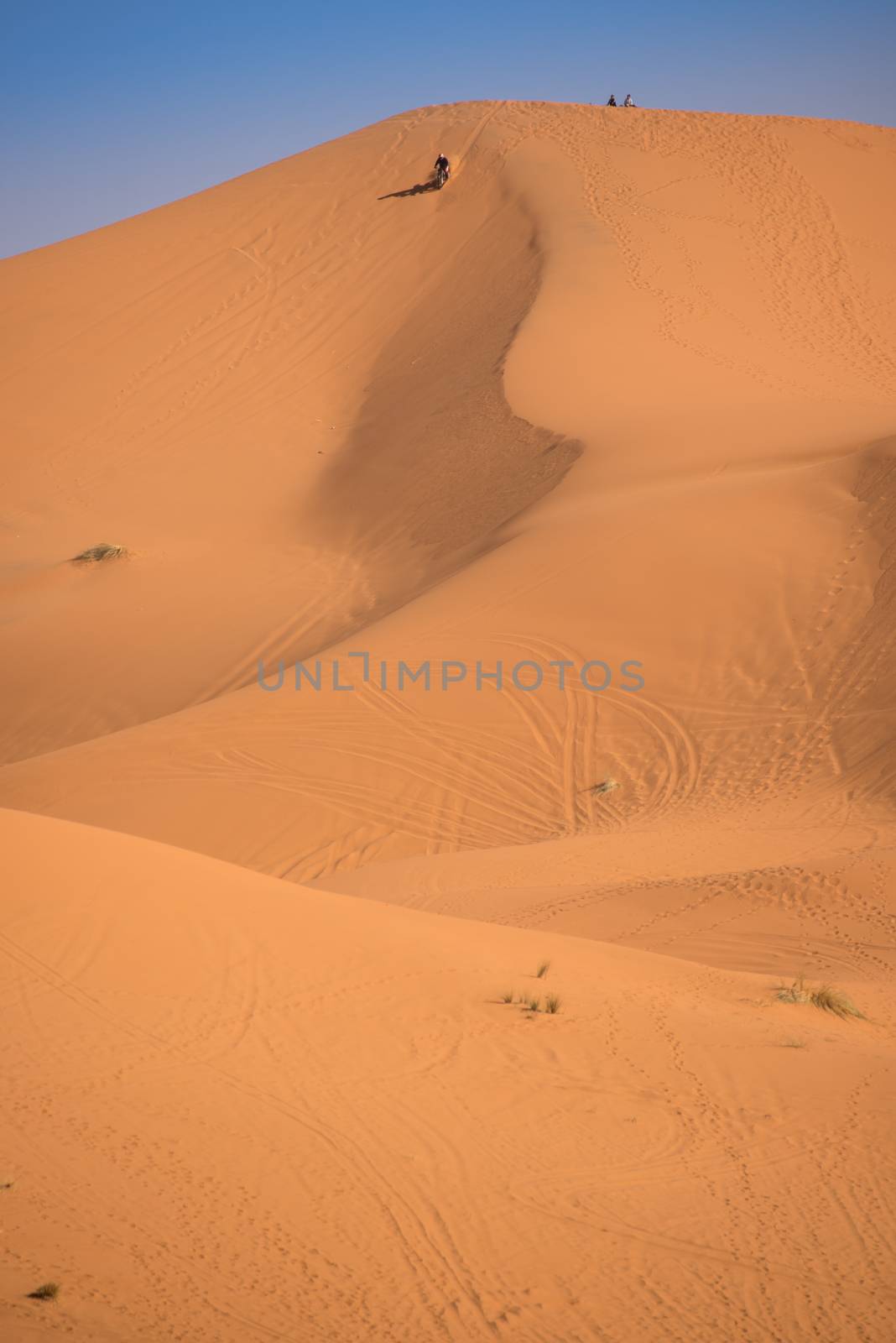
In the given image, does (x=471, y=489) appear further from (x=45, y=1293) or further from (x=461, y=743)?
(x=45, y=1293)

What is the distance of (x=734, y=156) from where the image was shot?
30.2m

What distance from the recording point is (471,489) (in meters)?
19.0

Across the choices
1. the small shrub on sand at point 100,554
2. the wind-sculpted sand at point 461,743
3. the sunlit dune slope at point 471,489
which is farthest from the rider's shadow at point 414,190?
the small shrub on sand at point 100,554

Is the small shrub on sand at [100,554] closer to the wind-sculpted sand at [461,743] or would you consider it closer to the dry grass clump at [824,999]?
the wind-sculpted sand at [461,743]

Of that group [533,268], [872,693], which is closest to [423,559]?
[872,693]

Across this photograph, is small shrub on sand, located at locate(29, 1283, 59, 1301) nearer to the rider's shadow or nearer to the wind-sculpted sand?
the wind-sculpted sand

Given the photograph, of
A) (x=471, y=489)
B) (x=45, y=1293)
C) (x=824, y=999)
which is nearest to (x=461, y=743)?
(x=824, y=999)

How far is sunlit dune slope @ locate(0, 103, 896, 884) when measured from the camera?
1186 centimetres


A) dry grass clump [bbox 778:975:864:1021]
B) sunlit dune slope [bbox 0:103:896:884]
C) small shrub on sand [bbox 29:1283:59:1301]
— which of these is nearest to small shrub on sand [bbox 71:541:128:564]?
sunlit dune slope [bbox 0:103:896:884]

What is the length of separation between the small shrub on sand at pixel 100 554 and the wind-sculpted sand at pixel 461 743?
0.19 m

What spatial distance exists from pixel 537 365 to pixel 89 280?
13343 millimetres

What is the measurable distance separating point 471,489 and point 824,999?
13.5 metres

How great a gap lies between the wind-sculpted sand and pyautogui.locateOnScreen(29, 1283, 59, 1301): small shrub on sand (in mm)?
31

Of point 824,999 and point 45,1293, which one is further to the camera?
point 824,999
